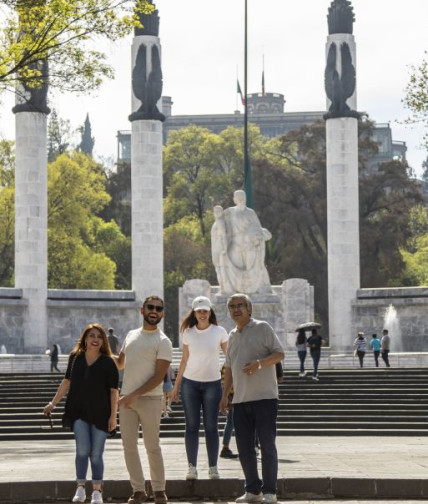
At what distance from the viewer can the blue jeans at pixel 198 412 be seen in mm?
11547

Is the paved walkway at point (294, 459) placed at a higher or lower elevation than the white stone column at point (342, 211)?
lower

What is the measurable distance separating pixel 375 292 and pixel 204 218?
25614 mm

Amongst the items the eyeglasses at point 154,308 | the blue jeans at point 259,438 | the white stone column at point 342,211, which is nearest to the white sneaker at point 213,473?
the blue jeans at point 259,438

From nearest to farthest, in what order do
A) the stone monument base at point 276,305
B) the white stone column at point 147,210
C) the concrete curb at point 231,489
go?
the concrete curb at point 231,489
the stone monument base at point 276,305
the white stone column at point 147,210

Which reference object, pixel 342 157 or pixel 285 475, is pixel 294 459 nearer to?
pixel 285 475

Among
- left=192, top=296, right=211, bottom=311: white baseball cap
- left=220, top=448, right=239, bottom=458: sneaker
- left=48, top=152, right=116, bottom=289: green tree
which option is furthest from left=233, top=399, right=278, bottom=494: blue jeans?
left=48, top=152, right=116, bottom=289: green tree

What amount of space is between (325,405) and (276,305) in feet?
51.1

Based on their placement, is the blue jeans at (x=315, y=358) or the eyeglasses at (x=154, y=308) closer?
the eyeglasses at (x=154, y=308)

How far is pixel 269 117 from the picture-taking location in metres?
133

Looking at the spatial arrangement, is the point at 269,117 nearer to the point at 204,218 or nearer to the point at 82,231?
the point at 204,218

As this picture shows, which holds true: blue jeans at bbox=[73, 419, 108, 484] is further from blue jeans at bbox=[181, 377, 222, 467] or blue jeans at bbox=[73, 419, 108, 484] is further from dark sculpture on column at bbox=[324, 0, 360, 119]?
dark sculpture on column at bbox=[324, 0, 360, 119]

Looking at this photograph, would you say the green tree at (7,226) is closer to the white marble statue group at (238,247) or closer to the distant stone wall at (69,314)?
the distant stone wall at (69,314)

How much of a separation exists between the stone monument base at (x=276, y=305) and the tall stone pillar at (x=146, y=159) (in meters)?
3.54

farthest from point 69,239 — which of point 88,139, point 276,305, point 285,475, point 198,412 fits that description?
point 88,139
